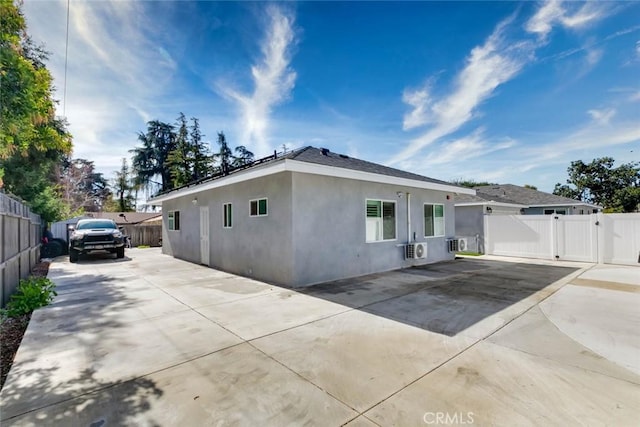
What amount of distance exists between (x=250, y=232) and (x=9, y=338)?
16.8 ft

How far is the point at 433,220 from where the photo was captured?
11.2 metres

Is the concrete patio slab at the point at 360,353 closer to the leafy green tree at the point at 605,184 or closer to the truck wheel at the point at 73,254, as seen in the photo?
the truck wheel at the point at 73,254

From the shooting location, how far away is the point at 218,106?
1159 centimetres

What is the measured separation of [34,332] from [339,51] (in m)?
10.3

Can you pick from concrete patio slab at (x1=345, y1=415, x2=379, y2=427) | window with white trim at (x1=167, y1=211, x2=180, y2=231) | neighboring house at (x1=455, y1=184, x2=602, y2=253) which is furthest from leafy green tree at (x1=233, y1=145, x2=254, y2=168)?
concrete patio slab at (x1=345, y1=415, x2=379, y2=427)

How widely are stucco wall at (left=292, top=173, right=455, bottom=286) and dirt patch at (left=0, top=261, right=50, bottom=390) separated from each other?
4.72 metres

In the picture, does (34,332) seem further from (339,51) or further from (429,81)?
(429,81)

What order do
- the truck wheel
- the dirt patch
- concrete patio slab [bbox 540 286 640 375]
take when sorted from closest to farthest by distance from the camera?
the dirt patch → concrete patio slab [bbox 540 286 640 375] → the truck wheel

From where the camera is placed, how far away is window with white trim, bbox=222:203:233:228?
373 inches

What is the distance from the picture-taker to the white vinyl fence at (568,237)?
997 centimetres

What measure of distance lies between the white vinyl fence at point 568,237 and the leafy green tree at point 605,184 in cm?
2185

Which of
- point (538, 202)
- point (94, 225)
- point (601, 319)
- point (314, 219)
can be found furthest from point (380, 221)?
point (538, 202)

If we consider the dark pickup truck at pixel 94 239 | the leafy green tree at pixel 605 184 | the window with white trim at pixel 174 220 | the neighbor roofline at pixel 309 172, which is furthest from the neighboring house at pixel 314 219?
the leafy green tree at pixel 605 184

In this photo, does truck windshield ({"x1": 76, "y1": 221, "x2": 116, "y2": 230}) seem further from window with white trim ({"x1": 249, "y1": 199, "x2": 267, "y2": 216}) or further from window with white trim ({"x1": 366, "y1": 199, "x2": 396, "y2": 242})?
window with white trim ({"x1": 366, "y1": 199, "x2": 396, "y2": 242})
